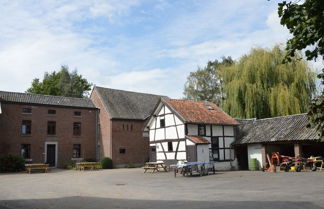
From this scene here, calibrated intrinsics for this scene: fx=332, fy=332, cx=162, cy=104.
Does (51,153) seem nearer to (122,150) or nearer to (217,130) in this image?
(122,150)

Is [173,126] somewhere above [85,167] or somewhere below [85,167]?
above

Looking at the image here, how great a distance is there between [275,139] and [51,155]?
70.5ft

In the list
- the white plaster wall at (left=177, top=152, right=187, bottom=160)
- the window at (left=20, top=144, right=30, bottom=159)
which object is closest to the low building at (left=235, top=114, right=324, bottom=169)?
the white plaster wall at (left=177, top=152, right=187, bottom=160)

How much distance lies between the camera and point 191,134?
2547 cm

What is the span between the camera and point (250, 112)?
1216 inches

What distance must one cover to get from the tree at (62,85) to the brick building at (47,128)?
15142 mm

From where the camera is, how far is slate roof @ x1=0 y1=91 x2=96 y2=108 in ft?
104

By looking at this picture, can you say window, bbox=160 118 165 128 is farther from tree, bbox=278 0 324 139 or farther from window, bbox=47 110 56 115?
tree, bbox=278 0 324 139

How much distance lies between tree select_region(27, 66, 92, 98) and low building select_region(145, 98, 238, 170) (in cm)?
2602

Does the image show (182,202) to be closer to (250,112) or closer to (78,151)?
(250,112)

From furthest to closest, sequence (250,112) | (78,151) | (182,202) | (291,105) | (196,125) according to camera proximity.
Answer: (78,151) → (250,112) → (291,105) → (196,125) → (182,202)

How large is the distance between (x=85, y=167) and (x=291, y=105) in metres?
19.4

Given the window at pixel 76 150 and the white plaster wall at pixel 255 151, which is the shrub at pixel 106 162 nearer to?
the window at pixel 76 150

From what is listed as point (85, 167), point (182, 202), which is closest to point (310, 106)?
point (182, 202)
